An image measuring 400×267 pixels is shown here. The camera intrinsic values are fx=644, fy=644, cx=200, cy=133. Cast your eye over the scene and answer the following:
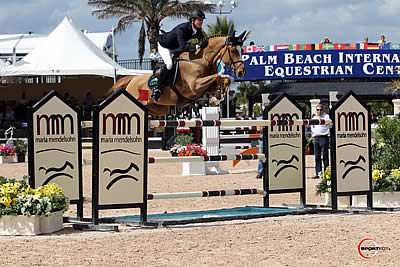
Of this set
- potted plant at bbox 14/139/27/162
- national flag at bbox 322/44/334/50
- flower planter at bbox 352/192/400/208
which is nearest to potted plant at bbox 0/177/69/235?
flower planter at bbox 352/192/400/208

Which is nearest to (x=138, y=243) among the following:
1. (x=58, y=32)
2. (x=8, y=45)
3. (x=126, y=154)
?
(x=126, y=154)

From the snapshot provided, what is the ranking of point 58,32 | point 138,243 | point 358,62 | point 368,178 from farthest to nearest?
point 358,62, point 58,32, point 368,178, point 138,243

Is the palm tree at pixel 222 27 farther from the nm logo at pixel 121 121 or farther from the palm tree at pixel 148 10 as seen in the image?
the nm logo at pixel 121 121

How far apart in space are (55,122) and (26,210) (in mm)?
977

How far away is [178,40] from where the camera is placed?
10.2m

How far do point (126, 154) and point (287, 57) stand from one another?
21.6 meters

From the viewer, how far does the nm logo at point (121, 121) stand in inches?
242

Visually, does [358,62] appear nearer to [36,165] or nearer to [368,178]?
[368,178]

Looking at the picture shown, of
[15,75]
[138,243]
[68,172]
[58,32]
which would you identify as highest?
[58,32]

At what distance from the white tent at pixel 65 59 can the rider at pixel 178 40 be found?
35.9 ft

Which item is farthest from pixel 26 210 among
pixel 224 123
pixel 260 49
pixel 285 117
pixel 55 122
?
pixel 260 49

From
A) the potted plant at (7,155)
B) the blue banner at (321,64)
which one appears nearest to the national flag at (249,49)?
the blue banner at (321,64)

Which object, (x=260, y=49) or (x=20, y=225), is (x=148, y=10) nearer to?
(x=260, y=49)

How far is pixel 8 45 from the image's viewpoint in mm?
30203
